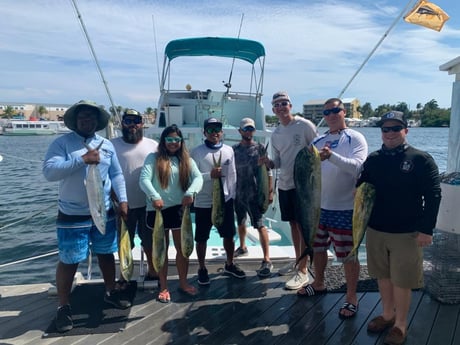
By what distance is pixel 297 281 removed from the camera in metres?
3.74

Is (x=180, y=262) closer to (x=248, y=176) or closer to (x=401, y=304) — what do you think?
(x=248, y=176)

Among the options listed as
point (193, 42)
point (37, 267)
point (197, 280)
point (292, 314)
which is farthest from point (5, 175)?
point (292, 314)

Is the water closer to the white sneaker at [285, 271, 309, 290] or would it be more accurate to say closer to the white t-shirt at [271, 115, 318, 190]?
the white sneaker at [285, 271, 309, 290]

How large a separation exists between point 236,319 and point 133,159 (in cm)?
181

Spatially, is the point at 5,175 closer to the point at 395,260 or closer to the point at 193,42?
the point at 193,42

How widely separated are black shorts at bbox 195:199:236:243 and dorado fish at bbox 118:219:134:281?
2.84 feet

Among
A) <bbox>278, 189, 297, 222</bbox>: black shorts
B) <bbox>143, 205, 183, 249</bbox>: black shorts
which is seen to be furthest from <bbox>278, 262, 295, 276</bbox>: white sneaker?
<bbox>143, 205, 183, 249</bbox>: black shorts

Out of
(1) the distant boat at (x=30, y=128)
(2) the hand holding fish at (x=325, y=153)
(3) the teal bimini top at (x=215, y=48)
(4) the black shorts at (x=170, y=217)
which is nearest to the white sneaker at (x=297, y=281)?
(4) the black shorts at (x=170, y=217)

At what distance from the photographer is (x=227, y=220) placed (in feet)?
12.5

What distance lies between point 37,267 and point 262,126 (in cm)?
615

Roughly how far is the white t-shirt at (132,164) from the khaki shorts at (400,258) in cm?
223

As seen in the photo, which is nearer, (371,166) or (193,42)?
(371,166)

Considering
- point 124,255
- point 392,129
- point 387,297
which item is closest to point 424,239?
point 387,297

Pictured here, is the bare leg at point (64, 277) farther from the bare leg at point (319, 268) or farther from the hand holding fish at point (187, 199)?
the bare leg at point (319, 268)
